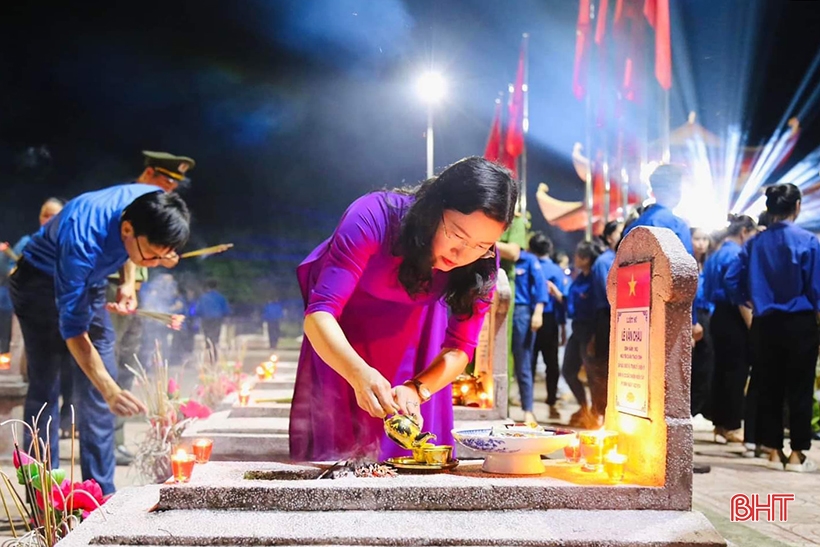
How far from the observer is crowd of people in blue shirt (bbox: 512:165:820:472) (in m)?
4.78

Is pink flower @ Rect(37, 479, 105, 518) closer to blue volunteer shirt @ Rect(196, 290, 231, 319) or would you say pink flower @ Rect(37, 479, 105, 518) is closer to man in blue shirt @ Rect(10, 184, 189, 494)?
man in blue shirt @ Rect(10, 184, 189, 494)

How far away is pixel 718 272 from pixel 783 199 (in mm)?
1242

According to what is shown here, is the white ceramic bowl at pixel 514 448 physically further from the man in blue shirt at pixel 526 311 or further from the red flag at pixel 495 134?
the red flag at pixel 495 134

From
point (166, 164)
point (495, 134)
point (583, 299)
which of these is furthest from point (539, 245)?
point (495, 134)

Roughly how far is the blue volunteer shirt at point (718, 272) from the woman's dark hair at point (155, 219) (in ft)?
14.3

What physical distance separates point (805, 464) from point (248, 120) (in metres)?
12.0

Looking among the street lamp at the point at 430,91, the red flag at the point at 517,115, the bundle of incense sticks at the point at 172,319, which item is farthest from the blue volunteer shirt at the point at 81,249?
the red flag at the point at 517,115

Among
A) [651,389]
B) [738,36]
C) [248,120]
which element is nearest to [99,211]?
[651,389]

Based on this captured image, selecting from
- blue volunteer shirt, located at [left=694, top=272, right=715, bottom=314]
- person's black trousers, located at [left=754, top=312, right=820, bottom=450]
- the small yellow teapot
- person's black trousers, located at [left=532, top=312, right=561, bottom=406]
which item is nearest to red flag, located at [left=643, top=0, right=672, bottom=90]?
person's black trousers, located at [left=532, top=312, right=561, bottom=406]

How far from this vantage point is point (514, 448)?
6.50ft

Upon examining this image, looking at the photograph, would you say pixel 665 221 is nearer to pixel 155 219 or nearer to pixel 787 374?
pixel 787 374

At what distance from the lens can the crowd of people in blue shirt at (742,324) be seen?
15.7 feet

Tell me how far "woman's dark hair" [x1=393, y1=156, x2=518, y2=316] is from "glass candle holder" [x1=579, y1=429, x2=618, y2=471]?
515mm

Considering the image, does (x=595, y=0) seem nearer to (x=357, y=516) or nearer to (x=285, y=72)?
(x=285, y=72)
